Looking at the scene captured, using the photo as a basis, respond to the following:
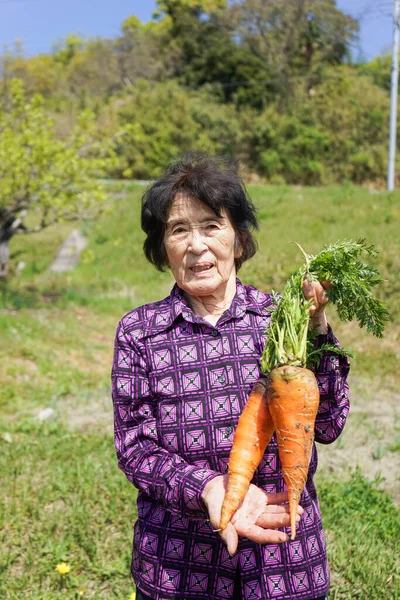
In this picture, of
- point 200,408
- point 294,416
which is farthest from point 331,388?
point 200,408

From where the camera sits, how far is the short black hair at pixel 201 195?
1676 mm

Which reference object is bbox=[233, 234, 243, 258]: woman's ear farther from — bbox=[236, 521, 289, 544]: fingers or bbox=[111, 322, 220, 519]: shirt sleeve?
bbox=[236, 521, 289, 544]: fingers

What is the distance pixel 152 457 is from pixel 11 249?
14.8m

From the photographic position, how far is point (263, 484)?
5.45ft

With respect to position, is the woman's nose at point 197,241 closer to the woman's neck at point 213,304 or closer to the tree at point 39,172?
the woman's neck at point 213,304

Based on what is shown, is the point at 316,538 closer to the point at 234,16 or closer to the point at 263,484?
the point at 263,484

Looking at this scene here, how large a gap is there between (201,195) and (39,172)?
680 cm

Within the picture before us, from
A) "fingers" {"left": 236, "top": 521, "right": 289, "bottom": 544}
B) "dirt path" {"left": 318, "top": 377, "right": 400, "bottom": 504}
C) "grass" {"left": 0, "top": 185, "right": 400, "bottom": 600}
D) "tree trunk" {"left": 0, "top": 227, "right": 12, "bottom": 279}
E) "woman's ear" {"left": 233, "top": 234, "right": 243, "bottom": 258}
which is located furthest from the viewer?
"tree trunk" {"left": 0, "top": 227, "right": 12, "bottom": 279}

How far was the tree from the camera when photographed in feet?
25.1

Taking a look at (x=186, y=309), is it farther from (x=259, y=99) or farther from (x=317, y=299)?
(x=259, y=99)

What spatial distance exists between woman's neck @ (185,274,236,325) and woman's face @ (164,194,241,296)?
A: 0.02m

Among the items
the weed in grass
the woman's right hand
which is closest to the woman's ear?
the woman's right hand

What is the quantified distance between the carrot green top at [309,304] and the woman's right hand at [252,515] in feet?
1.04

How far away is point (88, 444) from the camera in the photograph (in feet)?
13.9
